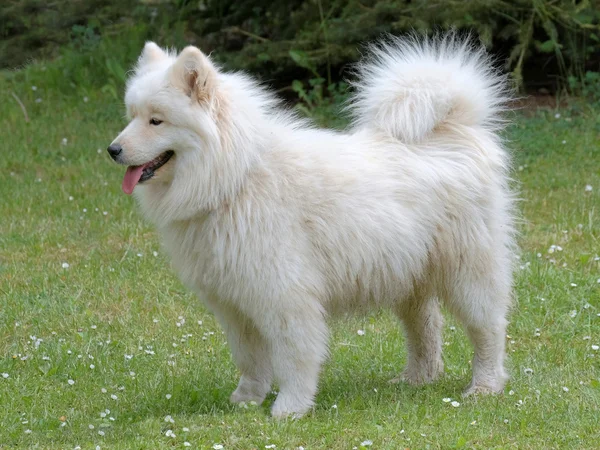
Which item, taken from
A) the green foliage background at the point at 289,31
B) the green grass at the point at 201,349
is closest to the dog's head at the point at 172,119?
the green grass at the point at 201,349

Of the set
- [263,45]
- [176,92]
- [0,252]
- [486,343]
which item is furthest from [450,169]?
[263,45]

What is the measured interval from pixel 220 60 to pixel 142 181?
6.99 meters

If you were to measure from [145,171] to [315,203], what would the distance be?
81 cm

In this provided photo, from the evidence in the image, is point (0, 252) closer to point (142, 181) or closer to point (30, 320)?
point (30, 320)

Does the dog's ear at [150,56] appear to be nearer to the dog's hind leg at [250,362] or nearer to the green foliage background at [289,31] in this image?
the dog's hind leg at [250,362]

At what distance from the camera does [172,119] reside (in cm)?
457

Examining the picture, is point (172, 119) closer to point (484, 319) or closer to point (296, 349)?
point (296, 349)

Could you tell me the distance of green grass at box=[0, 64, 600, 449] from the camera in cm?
451

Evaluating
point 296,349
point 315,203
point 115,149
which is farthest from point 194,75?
point 296,349

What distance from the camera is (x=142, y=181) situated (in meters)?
4.66

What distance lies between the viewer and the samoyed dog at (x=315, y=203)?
4633 mm

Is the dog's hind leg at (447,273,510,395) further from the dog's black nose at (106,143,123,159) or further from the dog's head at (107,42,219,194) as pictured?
the dog's black nose at (106,143,123,159)

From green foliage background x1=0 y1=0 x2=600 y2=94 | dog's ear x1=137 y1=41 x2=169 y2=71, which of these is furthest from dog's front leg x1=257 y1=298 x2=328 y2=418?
green foliage background x1=0 y1=0 x2=600 y2=94

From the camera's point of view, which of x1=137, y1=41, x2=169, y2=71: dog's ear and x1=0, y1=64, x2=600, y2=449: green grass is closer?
x1=0, y1=64, x2=600, y2=449: green grass
